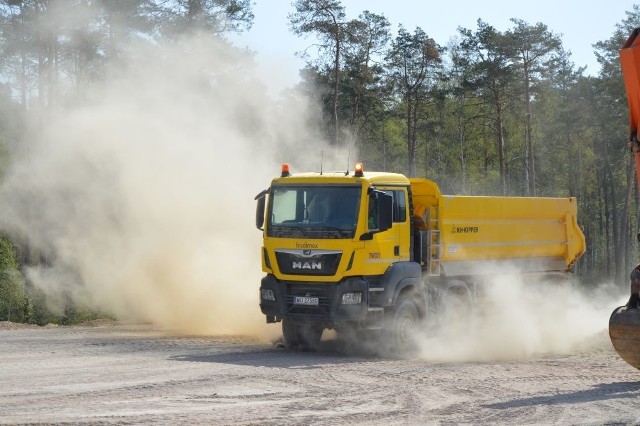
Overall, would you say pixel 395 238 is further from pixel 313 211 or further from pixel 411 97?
pixel 411 97

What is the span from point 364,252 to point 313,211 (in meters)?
1.11

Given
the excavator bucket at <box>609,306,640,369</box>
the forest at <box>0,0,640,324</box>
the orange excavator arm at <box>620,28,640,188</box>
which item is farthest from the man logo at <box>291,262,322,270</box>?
the forest at <box>0,0,640,324</box>

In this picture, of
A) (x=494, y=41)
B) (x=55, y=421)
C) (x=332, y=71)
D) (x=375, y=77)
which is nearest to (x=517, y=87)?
(x=494, y=41)

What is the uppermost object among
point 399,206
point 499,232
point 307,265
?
point 399,206

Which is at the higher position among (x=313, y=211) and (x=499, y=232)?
(x=313, y=211)

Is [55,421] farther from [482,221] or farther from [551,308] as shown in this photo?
[551,308]

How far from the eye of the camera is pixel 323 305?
14.2 meters

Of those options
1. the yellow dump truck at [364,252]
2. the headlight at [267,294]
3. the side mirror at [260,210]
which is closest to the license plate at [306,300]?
the yellow dump truck at [364,252]

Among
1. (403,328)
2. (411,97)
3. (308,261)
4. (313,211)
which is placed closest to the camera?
(308,261)

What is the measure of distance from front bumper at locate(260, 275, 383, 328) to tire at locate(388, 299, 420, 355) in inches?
14.7

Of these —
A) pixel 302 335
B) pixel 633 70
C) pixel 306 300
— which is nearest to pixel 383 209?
pixel 306 300

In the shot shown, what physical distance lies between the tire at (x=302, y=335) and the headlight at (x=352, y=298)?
1.33 meters

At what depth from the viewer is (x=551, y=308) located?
1806 cm

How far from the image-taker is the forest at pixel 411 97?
114 feet
